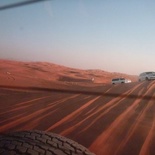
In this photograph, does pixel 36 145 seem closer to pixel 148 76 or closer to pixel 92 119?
pixel 92 119

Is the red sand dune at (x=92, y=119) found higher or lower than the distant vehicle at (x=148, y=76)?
lower

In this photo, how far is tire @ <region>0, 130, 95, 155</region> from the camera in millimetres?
2695

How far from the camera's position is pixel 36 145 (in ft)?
9.41

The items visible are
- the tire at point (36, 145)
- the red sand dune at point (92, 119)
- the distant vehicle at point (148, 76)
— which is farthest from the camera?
the distant vehicle at point (148, 76)

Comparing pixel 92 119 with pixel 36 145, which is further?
pixel 92 119

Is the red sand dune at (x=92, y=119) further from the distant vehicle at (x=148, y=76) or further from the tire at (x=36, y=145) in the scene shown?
the distant vehicle at (x=148, y=76)

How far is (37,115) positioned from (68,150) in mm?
5452

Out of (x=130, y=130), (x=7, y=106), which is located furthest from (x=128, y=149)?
(x=7, y=106)

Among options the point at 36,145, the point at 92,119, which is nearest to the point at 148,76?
the point at 92,119

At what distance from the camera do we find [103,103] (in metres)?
9.88

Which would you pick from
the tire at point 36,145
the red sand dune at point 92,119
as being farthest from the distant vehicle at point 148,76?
the tire at point 36,145

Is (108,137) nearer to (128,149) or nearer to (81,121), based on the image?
(128,149)

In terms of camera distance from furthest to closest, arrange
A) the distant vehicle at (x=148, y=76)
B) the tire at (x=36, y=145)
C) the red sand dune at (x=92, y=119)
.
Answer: the distant vehicle at (x=148, y=76) → the red sand dune at (x=92, y=119) → the tire at (x=36, y=145)

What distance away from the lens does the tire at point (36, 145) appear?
2695mm
